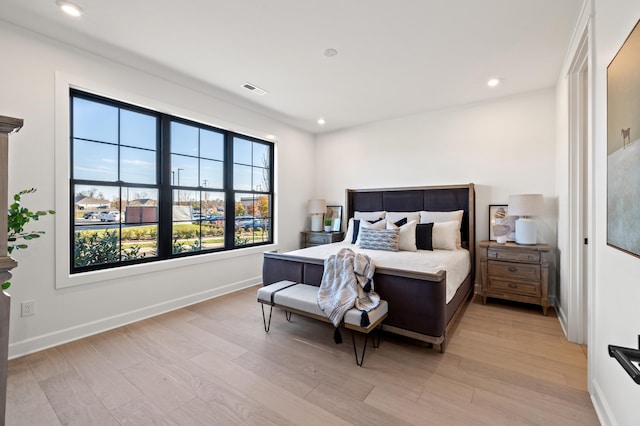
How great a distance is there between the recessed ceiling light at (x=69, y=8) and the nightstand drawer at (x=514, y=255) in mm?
4634

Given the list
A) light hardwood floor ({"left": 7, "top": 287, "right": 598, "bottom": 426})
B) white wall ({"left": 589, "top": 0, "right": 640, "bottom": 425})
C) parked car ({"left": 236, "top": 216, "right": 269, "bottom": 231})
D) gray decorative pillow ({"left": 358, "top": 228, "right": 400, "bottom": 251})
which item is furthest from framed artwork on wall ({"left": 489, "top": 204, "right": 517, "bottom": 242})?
parked car ({"left": 236, "top": 216, "right": 269, "bottom": 231})

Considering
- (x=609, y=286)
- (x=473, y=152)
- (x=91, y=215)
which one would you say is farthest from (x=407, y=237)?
(x=91, y=215)

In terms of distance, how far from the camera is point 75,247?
271cm

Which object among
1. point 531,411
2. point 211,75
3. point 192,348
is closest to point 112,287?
point 192,348

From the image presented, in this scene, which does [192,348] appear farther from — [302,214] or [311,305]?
[302,214]

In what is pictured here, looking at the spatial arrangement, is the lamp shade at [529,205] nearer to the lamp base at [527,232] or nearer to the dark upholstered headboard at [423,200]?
the lamp base at [527,232]

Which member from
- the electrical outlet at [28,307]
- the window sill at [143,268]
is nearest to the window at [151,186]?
the window sill at [143,268]

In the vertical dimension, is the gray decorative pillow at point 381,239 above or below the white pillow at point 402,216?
below

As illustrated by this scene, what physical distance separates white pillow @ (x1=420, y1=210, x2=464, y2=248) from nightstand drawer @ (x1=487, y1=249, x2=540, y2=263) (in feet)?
1.42

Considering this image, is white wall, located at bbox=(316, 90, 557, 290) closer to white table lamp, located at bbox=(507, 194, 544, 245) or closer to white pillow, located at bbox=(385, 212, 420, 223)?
white table lamp, located at bbox=(507, 194, 544, 245)

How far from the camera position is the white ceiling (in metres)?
2.14

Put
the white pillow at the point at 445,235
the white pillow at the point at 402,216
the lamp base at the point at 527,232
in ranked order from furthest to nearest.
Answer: the white pillow at the point at 402,216 → the white pillow at the point at 445,235 → the lamp base at the point at 527,232

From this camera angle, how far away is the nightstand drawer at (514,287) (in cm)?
316

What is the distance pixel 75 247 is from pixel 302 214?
3291mm
